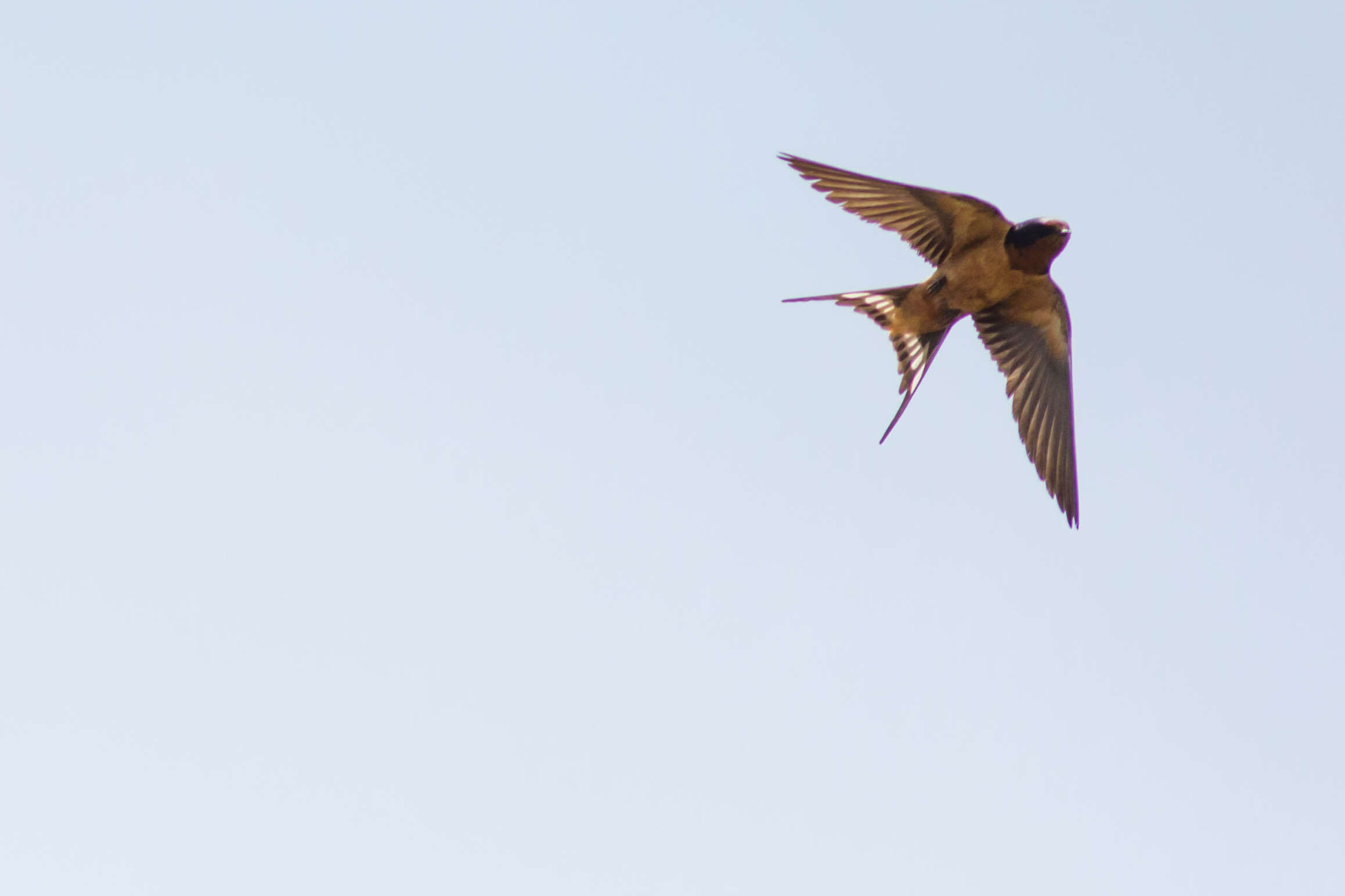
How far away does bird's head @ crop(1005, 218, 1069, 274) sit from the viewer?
6703mm

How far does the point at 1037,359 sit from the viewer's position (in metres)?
7.48

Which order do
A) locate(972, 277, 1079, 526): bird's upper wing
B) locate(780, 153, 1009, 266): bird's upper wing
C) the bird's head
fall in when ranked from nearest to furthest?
locate(780, 153, 1009, 266): bird's upper wing
the bird's head
locate(972, 277, 1079, 526): bird's upper wing

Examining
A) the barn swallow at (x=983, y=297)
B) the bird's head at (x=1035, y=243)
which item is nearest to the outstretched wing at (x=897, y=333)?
the barn swallow at (x=983, y=297)

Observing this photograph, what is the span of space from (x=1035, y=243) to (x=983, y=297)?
0.48 meters

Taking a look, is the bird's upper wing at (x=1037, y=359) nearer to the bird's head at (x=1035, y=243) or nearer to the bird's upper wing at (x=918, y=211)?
the bird's head at (x=1035, y=243)

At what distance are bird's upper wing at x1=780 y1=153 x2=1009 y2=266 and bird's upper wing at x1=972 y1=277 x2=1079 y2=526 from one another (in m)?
0.56

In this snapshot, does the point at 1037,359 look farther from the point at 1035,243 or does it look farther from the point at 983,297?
the point at 1035,243

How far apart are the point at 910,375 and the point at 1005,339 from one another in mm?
933

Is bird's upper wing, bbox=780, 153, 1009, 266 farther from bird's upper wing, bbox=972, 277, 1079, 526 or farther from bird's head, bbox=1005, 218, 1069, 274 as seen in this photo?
bird's upper wing, bbox=972, 277, 1079, 526

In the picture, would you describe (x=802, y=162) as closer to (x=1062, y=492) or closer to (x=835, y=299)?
(x=835, y=299)

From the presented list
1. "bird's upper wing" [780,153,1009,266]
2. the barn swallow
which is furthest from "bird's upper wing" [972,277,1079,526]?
"bird's upper wing" [780,153,1009,266]

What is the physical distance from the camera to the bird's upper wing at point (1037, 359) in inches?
284

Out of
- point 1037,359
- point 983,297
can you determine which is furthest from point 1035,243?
point 1037,359

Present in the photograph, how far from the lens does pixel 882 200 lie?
6730 millimetres
